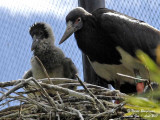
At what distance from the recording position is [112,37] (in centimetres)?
298

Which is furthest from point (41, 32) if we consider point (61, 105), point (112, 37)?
point (61, 105)

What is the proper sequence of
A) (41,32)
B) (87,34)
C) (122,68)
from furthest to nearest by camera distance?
1. (41,32)
2. (122,68)
3. (87,34)

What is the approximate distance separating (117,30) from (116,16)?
6.1 inches

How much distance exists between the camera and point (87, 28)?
122 inches

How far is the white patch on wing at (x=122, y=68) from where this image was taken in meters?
2.98

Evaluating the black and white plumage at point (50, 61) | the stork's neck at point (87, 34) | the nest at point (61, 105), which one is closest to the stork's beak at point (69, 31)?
the stork's neck at point (87, 34)

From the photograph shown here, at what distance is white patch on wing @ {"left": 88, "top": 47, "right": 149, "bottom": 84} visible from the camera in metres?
2.98

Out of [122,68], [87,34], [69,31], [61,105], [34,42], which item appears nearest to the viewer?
[61,105]

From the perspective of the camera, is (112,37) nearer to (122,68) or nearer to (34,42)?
(122,68)

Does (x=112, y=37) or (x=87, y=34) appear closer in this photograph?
(x=112, y=37)

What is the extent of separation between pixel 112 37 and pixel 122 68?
0.38m

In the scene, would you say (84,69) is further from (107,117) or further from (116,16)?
(107,117)

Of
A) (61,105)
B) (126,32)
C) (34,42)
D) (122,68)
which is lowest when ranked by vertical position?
(122,68)

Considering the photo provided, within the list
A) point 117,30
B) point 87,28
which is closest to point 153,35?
point 117,30
